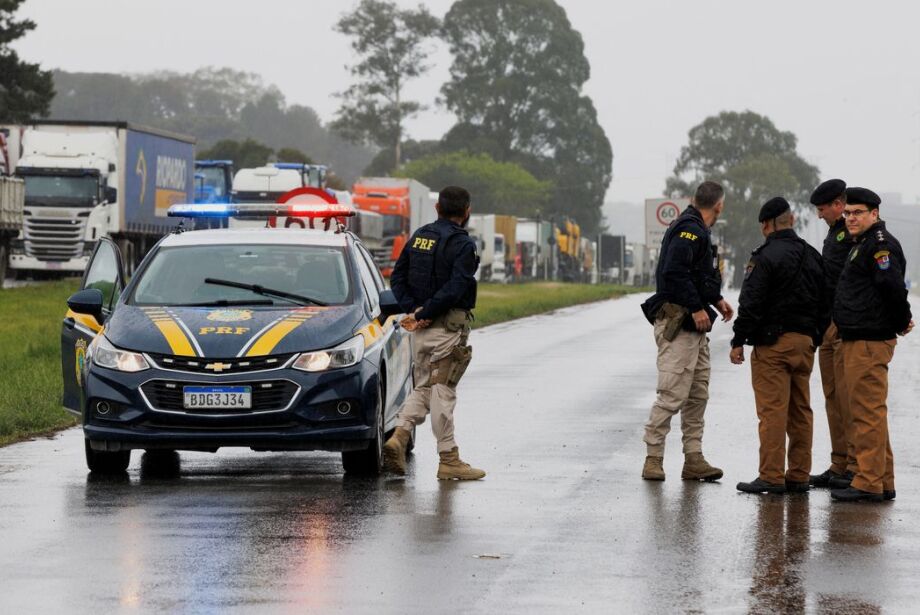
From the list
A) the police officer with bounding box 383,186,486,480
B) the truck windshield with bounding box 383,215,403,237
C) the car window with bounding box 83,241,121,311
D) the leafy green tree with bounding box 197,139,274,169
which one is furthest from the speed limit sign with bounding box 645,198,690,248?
the leafy green tree with bounding box 197,139,274,169

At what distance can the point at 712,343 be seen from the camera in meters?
30.5

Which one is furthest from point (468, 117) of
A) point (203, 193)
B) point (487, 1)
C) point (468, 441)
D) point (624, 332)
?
point (468, 441)

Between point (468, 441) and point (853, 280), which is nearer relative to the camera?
point (853, 280)

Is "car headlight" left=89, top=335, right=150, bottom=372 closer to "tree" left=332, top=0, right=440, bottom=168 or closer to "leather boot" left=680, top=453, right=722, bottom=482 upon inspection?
"leather boot" left=680, top=453, right=722, bottom=482

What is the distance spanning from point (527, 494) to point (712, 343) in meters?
19.6

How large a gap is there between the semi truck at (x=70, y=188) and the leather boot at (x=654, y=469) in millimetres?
35274

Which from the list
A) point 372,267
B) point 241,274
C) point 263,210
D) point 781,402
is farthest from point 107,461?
point 781,402

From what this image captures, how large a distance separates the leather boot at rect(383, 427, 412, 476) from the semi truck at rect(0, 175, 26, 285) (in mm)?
32952

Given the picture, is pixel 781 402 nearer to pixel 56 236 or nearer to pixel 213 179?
pixel 56 236

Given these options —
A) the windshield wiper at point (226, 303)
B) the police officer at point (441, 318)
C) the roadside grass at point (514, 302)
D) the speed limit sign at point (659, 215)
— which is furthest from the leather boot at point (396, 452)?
the speed limit sign at point (659, 215)

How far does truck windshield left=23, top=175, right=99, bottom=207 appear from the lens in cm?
4666

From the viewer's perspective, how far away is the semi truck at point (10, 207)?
43781 millimetres

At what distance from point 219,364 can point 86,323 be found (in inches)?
79.4

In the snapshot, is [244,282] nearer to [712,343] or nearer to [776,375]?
[776,375]
